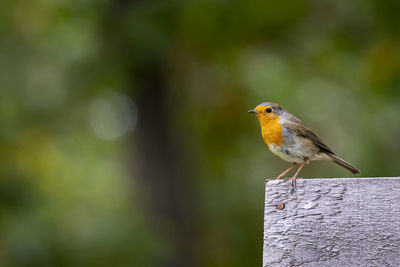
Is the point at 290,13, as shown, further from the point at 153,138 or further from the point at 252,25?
the point at 153,138

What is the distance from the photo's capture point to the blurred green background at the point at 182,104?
598cm

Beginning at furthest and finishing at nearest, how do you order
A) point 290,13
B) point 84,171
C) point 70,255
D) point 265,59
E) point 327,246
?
point 84,171
point 265,59
point 290,13
point 70,255
point 327,246

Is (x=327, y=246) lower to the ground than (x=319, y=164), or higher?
lower

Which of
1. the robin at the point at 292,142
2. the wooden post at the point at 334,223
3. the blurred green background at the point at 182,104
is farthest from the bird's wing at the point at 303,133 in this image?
the blurred green background at the point at 182,104

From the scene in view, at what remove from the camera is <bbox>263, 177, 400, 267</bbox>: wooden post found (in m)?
2.06

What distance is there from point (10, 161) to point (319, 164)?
3423mm

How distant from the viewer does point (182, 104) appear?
25.8 feet

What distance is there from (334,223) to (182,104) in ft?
19.1

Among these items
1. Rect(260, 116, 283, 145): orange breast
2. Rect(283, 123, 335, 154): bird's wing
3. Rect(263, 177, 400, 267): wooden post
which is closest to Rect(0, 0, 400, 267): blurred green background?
Rect(283, 123, 335, 154): bird's wing

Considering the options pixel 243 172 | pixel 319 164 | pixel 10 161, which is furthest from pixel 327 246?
pixel 243 172

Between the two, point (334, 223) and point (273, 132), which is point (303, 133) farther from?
point (334, 223)

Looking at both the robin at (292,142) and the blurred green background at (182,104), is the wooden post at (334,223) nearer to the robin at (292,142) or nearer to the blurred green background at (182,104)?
the robin at (292,142)

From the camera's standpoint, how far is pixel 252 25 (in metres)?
6.76

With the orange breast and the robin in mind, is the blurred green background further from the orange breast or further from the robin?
the orange breast
